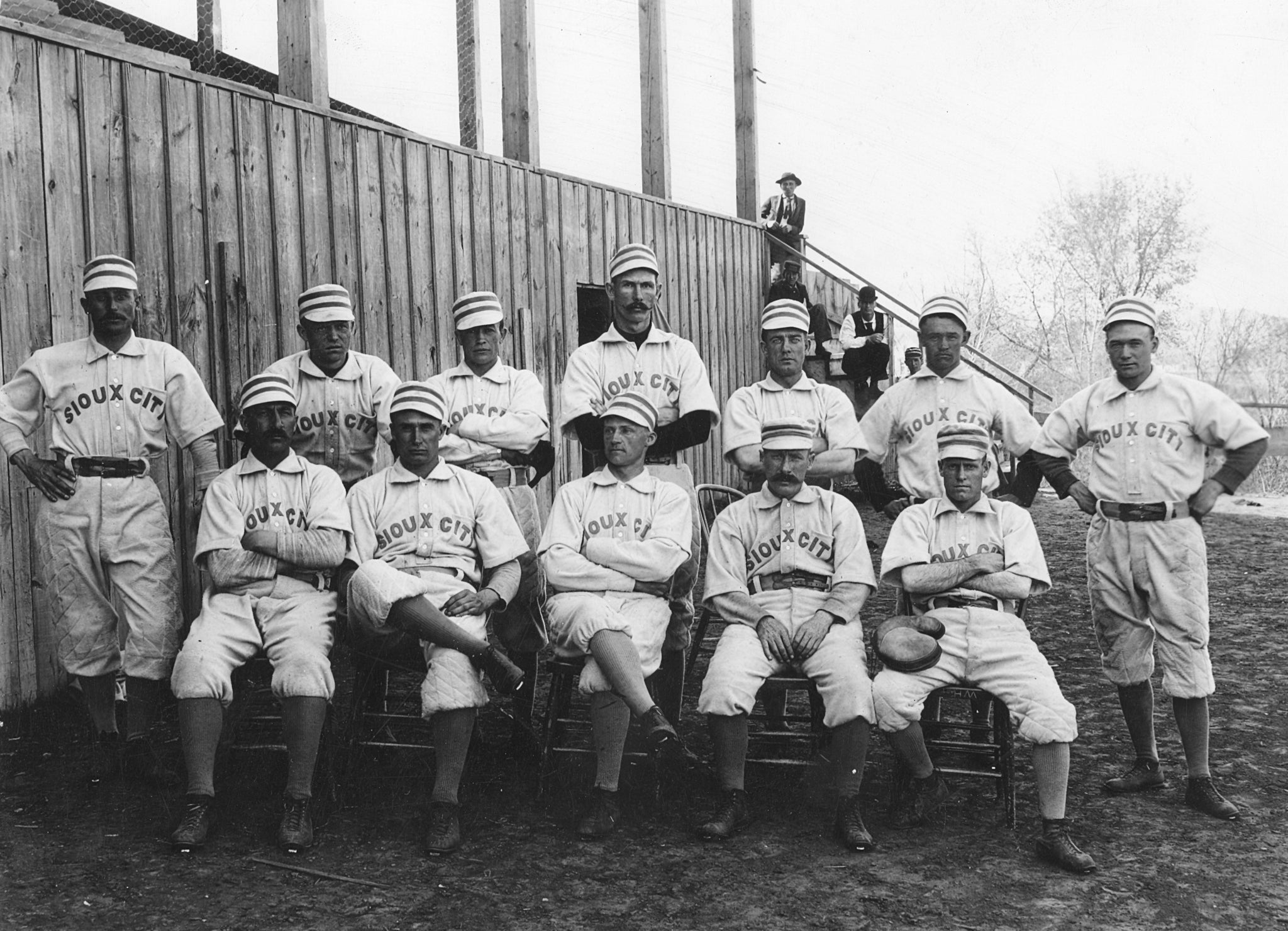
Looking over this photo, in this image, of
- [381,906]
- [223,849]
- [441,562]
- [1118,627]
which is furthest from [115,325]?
[1118,627]

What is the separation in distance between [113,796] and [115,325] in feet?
6.35

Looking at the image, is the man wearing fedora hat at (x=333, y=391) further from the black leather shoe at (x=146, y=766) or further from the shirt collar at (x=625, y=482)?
the black leather shoe at (x=146, y=766)

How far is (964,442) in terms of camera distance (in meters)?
4.33

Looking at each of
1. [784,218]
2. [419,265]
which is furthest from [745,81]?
[419,265]

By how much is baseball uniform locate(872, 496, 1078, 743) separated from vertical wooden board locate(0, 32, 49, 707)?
3.94 meters

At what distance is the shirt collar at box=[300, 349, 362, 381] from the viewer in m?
5.15

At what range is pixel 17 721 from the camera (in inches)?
204

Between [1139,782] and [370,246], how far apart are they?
5204 mm

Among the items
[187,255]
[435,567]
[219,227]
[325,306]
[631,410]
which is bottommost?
[435,567]

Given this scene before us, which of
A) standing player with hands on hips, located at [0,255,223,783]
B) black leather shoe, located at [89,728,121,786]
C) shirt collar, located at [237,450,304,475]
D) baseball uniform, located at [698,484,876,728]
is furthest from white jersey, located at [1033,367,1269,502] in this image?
black leather shoe, located at [89,728,121,786]

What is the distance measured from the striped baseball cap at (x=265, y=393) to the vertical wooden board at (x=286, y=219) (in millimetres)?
1967

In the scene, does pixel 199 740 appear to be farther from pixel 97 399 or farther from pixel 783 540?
pixel 783 540

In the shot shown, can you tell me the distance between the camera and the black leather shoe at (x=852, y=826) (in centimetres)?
379

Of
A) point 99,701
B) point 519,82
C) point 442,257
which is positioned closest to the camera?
point 99,701
